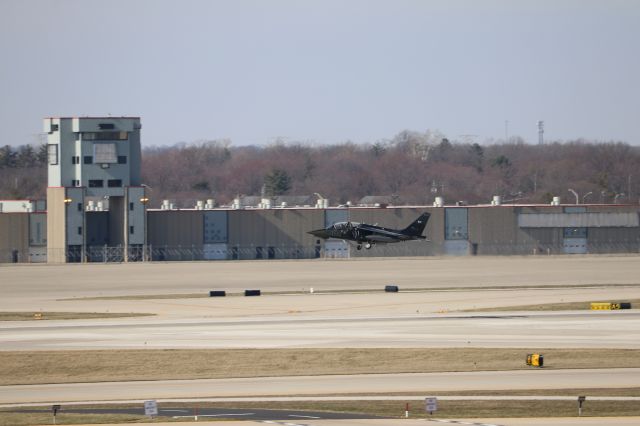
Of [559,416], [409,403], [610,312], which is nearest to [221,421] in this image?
[409,403]

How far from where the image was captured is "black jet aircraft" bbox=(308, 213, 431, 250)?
10431 cm

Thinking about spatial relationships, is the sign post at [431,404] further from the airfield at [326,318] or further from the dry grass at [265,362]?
the dry grass at [265,362]

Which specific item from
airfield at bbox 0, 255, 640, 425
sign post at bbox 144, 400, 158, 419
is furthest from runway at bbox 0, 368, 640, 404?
sign post at bbox 144, 400, 158, 419

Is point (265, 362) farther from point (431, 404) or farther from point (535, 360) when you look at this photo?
point (431, 404)

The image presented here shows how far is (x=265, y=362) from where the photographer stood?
51938mm

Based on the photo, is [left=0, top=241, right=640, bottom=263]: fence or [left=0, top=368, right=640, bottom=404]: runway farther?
[left=0, top=241, right=640, bottom=263]: fence

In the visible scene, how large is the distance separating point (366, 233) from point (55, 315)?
37.8 m

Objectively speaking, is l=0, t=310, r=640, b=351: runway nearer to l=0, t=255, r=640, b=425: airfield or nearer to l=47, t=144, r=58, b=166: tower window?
l=0, t=255, r=640, b=425: airfield

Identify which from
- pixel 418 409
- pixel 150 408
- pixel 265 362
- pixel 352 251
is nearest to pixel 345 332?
pixel 265 362

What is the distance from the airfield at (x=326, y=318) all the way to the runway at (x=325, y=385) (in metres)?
0.08

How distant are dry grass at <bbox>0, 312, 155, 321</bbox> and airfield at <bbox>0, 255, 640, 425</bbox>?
5.66 feet

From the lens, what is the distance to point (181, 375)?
5003cm

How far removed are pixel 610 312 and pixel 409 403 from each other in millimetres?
32881

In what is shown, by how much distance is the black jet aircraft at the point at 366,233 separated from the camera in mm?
104312
